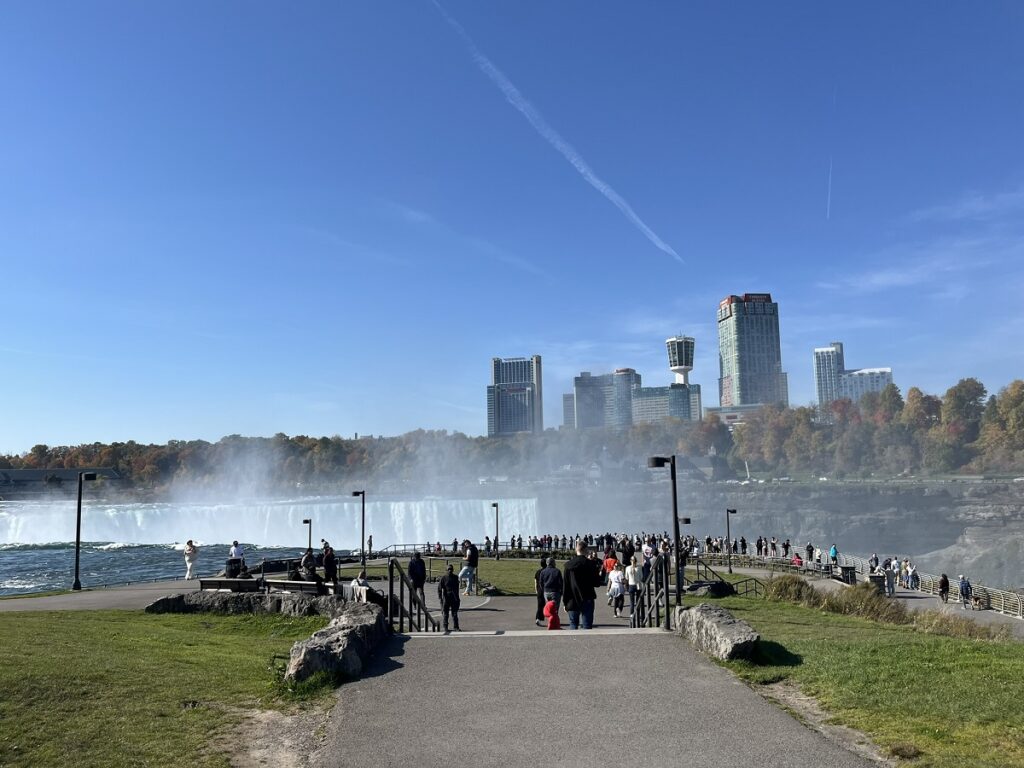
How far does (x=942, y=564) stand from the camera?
233 ft

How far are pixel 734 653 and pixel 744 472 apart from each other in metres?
173

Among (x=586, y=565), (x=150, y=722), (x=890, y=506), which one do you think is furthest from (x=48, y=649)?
Answer: (x=890, y=506)

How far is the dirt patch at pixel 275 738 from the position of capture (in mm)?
6230

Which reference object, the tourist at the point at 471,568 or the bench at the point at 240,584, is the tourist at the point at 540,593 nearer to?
the tourist at the point at 471,568

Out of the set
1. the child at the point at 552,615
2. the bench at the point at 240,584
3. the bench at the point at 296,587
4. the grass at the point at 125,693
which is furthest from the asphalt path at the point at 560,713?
the bench at the point at 240,584

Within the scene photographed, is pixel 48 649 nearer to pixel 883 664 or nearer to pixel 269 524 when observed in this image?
pixel 883 664

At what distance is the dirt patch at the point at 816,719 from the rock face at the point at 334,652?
4401 mm

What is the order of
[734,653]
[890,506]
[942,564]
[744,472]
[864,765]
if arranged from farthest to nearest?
[744,472]
[890,506]
[942,564]
[734,653]
[864,765]

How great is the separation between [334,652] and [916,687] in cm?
610

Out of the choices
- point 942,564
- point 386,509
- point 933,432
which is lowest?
point 942,564

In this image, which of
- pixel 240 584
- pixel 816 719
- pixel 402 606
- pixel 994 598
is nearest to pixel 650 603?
pixel 402 606

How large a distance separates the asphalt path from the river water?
57.9 m

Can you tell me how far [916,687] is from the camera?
310 inches

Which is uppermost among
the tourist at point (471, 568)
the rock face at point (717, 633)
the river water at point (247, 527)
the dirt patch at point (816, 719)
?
the rock face at point (717, 633)
